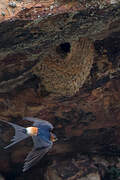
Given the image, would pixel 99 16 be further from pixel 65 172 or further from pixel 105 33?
pixel 65 172

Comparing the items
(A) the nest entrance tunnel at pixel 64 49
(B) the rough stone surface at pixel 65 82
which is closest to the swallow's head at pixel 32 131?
(B) the rough stone surface at pixel 65 82

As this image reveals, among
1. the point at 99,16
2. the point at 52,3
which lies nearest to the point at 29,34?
Answer: the point at 52,3

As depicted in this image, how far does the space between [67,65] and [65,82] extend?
0.97ft

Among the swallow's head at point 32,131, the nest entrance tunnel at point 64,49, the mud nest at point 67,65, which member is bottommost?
the swallow's head at point 32,131

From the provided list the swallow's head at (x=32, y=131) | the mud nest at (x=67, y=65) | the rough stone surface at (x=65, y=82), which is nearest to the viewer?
the rough stone surface at (x=65, y=82)

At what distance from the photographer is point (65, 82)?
3.84 meters

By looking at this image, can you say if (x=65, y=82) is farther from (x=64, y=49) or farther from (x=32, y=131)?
(x=32, y=131)

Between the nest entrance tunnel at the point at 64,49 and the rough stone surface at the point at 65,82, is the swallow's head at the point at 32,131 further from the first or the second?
the nest entrance tunnel at the point at 64,49

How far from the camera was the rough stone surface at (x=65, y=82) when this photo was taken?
2725mm

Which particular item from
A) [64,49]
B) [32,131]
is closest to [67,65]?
[64,49]

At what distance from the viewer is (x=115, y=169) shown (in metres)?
5.50

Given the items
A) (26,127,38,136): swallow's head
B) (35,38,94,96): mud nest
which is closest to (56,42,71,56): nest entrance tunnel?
(35,38,94,96): mud nest

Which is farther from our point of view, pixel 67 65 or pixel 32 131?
pixel 67 65

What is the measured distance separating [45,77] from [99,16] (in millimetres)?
1413
